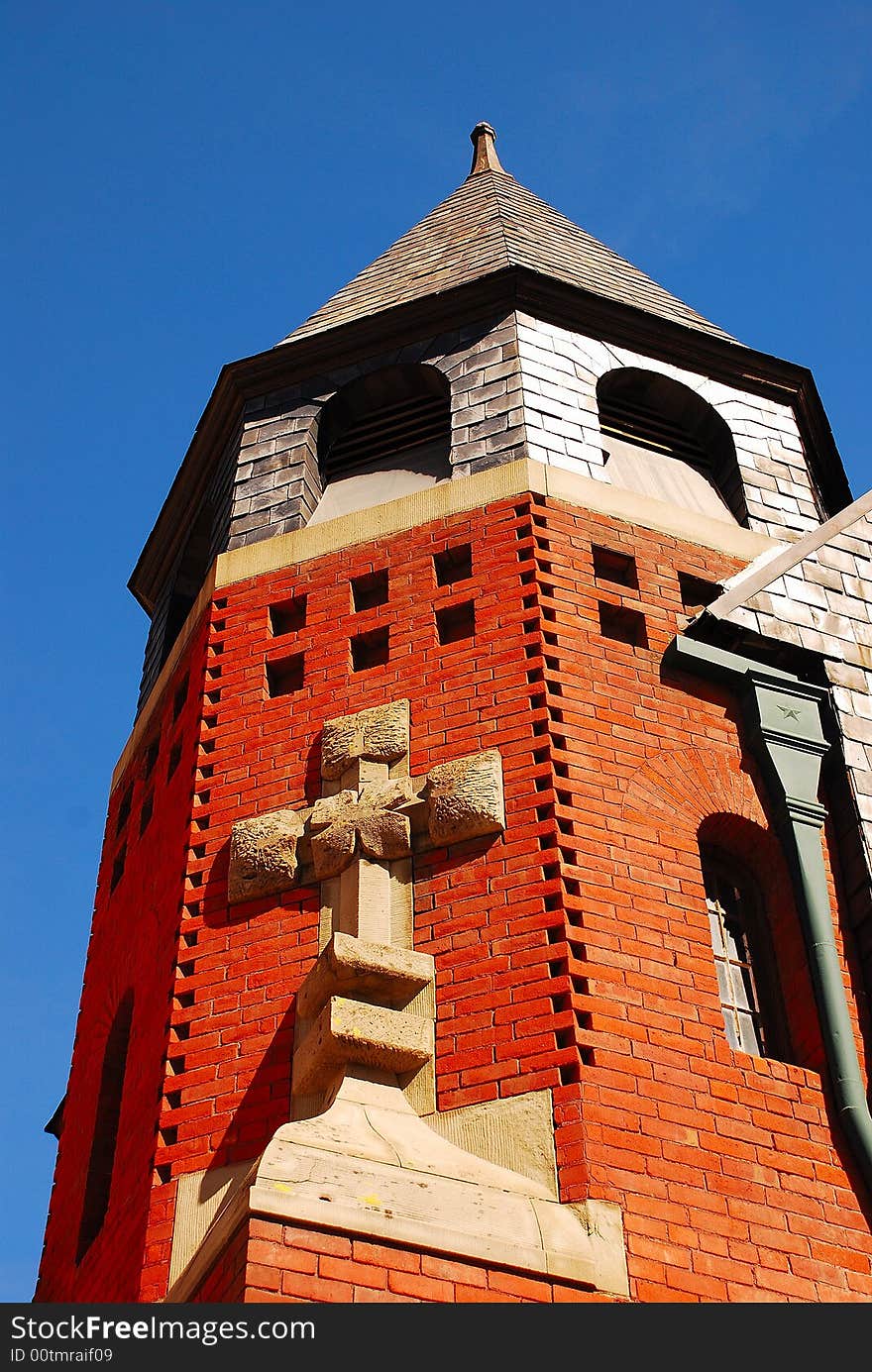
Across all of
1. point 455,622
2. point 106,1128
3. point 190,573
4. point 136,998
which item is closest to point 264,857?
point 136,998

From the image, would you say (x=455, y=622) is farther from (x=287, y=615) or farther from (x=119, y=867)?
(x=119, y=867)

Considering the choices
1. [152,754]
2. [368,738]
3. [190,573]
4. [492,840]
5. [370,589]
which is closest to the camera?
Answer: [492,840]

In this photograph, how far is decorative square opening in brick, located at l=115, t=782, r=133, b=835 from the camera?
1576 cm

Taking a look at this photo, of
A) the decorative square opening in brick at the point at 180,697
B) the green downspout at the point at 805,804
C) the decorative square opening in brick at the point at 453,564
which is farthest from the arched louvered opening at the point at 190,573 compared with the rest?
the green downspout at the point at 805,804

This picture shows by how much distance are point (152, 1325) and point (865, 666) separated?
762cm

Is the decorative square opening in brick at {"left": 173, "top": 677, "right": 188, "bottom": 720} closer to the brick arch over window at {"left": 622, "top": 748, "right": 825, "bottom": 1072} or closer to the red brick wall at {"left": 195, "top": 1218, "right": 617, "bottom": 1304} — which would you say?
the brick arch over window at {"left": 622, "top": 748, "right": 825, "bottom": 1072}

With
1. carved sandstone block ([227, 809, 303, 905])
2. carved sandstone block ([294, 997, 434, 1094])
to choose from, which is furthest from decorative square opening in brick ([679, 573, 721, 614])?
carved sandstone block ([294, 997, 434, 1094])

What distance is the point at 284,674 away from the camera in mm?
13977

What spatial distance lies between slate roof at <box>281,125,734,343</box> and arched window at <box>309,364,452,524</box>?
0.70 metres

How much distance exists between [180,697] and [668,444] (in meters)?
4.49

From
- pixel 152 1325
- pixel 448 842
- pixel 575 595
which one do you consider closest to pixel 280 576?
pixel 575 595

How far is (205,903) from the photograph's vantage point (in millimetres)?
12477

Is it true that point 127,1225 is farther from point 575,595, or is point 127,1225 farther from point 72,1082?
point 575,595

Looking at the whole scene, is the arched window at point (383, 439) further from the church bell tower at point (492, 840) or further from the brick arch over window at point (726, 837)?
the brick arch over window at point (726, 837)
